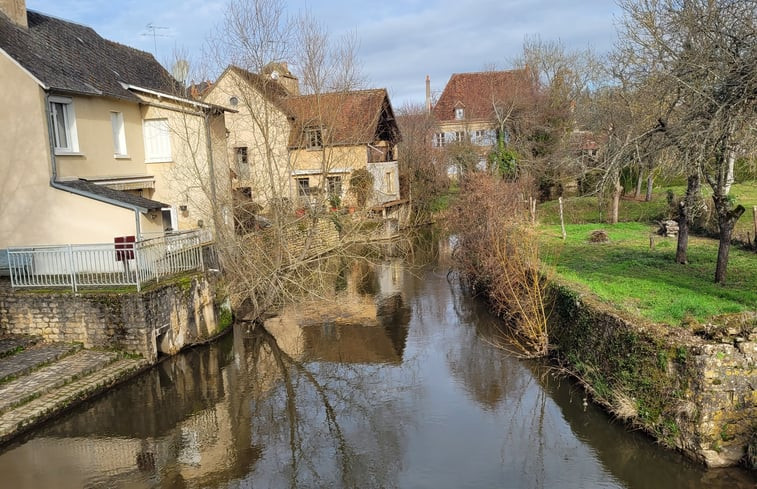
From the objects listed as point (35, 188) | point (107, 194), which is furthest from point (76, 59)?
point (107, 194)

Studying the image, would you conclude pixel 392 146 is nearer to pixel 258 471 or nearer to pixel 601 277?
pixel 601 277

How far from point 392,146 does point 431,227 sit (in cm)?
632

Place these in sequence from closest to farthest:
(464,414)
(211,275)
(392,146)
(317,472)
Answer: (317,472) < (464,414) < (211,275) < (392,146)

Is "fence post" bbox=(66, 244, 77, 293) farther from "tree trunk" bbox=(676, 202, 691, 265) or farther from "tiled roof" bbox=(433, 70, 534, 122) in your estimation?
"tiled roof" bbox=(433, 70, 534, 122)

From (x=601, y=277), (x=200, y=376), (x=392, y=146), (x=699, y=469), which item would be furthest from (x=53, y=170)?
(x=392, y=146)

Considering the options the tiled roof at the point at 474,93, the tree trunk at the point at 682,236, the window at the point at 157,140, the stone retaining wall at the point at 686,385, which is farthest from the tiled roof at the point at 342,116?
the tiled roof at the point at 474,93

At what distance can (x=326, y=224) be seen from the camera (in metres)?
22.2

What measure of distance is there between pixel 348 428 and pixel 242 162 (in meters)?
24.4

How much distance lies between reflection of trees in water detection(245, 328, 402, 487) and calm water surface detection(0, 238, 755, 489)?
0.12 feet

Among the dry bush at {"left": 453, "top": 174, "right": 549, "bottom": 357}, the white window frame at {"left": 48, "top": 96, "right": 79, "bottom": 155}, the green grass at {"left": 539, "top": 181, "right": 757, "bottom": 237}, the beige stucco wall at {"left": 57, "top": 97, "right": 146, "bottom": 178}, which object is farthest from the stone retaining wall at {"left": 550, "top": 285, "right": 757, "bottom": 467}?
the green grass at {"left": 539, "top": 181, "right": 757, "bottom": 237}

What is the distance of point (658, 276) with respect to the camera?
15828 millimetres

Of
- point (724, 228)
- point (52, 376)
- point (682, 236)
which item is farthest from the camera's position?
point (682, 236)

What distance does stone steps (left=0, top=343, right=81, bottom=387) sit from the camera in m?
13.2

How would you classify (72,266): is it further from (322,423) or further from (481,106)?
(481,106)
